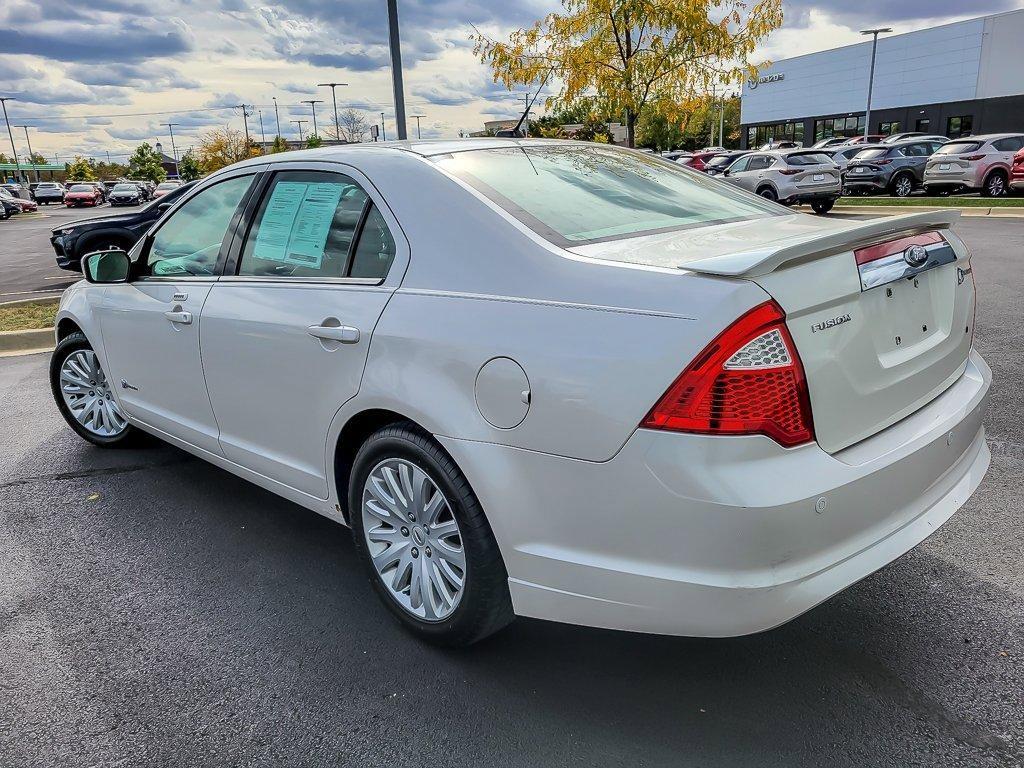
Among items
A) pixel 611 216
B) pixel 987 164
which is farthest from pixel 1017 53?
pixel 611 216

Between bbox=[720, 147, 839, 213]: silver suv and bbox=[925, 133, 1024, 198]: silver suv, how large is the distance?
3.37m

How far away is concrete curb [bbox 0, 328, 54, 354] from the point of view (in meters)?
8.23

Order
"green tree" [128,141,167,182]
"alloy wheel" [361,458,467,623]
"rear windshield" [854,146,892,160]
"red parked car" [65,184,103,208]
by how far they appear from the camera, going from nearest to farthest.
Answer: "alloy wheel" [361,458,467,623] → "rear windshield" [854,146,892,160] → "red parked car" [65,184,103,208] → "green tree" [128,141,167,182]

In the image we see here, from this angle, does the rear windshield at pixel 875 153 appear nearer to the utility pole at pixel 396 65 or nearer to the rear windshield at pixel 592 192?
the utility pole at pixel 396 65

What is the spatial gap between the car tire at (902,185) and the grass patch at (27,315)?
2238 cm

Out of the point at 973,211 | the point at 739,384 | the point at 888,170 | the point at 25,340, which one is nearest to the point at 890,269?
the point at 739,384

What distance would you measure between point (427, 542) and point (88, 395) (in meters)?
3.30

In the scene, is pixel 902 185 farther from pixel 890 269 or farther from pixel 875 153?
pixel 890 269

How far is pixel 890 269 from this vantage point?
92.0 inches

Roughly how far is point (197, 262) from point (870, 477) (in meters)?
3.08

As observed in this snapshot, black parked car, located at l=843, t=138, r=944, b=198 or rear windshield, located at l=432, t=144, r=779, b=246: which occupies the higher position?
rear windshield, located at l=432, t=144, r=779, b=246

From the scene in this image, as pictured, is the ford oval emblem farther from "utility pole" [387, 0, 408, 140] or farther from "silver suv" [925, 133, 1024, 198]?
"silver suv" [925, 133, 1024, 198]

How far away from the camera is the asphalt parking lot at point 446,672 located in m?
2.34

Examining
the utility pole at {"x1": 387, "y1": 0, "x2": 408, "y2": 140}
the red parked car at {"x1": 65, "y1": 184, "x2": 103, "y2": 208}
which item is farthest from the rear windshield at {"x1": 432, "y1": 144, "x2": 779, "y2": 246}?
the red parked car at {"x1": 65, "y1": 184, "x2": 103, "y2": 208}
